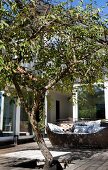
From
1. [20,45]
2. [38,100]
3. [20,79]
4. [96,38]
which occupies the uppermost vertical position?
[96,38]

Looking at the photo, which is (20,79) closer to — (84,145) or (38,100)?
(38,100)

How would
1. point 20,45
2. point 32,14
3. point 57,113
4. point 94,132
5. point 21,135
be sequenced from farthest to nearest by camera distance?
1. point 57,113
2. point 21,135
3. point 94,132
4. point 32,14
5. point 20,45

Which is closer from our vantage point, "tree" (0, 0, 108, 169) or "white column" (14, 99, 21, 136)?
"tree" (0, 0, 108, 169)

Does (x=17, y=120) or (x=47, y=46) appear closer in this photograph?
(x=47, y=46)

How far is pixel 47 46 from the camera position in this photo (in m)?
6.52

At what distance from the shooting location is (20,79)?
5.80 m

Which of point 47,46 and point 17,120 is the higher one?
point 47,46

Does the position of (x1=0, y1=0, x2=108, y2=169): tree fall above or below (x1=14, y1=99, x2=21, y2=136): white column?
above

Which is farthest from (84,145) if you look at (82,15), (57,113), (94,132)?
(57,113)

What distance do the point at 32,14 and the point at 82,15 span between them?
94cm

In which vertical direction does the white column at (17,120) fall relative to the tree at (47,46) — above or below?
below

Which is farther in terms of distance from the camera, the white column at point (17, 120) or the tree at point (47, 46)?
the white column at point (17, 120)

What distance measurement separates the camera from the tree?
16.2 feet

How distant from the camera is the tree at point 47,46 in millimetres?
4930
